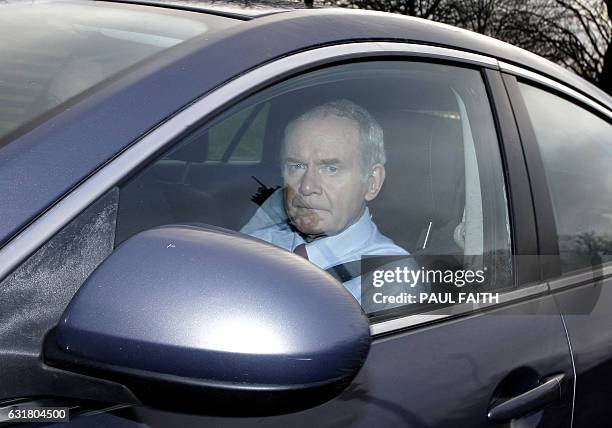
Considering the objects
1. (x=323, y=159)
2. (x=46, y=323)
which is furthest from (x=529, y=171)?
(x=46, y=323)

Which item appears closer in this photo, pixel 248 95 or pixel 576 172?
Answer: pixel 248 95

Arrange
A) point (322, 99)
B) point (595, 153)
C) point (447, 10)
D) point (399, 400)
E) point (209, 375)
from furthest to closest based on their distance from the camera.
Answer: point (447, 10)
point (595, 153)
point (322, 99)
point (399, 400)
point (209, 375)

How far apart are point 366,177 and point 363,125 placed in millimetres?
107

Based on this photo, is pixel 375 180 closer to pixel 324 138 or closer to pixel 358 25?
pixel 324 138

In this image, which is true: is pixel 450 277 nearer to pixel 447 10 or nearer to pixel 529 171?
pixel 529 171

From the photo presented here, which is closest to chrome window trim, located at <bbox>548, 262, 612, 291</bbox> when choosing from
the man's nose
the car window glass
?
the man's nose

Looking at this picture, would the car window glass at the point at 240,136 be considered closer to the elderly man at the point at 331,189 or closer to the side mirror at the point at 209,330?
the elderly man at the point at 331,189

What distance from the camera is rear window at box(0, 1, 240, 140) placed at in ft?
5.32

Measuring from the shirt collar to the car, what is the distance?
0.09 feet

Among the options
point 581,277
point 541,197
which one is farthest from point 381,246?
point 581,277

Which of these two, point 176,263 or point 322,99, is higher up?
point 322,99

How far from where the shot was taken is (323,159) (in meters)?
1.93

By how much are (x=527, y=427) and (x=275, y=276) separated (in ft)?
2.89

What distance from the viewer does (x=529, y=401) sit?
6.24ft
